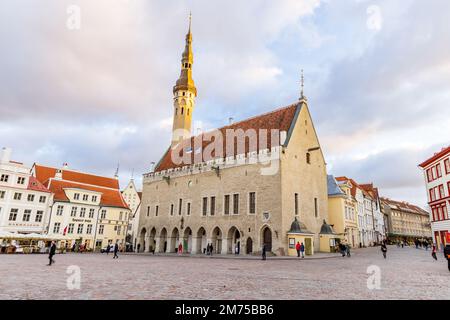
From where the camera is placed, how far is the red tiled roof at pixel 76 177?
137ft

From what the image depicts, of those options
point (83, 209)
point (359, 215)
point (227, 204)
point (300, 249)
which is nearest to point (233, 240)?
point (227, 204)

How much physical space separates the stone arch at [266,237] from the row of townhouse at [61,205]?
20414 mm

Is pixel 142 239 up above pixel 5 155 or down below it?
below

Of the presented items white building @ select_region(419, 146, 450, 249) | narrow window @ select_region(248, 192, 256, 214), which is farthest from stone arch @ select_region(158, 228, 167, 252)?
white building @ select_region(419, 146, 450, 249)

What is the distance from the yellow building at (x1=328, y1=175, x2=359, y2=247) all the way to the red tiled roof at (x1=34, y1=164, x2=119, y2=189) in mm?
34058

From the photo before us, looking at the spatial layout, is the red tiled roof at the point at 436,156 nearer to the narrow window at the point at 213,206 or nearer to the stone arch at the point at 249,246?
the stone arch at the point at 249,246

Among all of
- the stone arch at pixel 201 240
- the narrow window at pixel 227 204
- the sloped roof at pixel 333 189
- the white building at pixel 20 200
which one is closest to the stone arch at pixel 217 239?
the stone arch at pixel 201 240

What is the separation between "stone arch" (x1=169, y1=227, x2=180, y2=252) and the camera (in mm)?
36713

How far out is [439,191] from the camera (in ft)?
112

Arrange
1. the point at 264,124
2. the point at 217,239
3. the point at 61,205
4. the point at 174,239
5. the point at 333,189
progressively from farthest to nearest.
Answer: the point at 333,189 → the point at 61,205 → the point at 174,239 → the point at 264,124 → the point at 217,239

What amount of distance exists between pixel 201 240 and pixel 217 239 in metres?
2.45

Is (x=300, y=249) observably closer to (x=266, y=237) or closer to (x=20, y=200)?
(x=266, y=237)

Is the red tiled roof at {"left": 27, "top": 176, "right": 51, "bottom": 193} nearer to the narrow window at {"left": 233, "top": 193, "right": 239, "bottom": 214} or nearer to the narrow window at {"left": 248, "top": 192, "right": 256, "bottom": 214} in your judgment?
the narrow window at {"left": 233, "top": 193, "right": 239, "bottom": 214}
